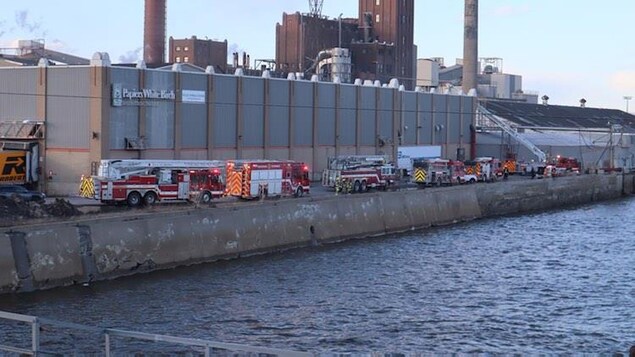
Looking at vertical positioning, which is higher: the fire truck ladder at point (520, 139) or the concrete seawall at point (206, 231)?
the fire truck ladder at point (520, 139)

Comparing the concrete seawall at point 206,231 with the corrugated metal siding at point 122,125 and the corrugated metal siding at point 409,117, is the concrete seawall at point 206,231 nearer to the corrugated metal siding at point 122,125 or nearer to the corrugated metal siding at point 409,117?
the corrugated metal siding at point 122,125

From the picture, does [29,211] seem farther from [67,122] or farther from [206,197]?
[67,122]

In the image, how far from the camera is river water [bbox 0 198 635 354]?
1077 inches

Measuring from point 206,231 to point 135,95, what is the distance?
15429 millimetres

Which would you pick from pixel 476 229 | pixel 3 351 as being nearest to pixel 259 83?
pixel 476 229

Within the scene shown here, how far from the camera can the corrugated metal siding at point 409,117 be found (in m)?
83.4

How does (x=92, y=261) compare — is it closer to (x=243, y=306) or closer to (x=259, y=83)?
(x=243, y=306)

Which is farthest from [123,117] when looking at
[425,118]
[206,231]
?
[425,118]

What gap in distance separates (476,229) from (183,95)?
20.3 m

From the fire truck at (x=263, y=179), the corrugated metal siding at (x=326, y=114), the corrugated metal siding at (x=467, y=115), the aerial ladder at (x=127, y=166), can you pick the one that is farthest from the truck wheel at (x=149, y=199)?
the corrugated metal siding at (x=467, y=115)

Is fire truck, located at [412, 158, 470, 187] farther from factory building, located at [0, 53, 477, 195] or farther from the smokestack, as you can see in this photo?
the smokestack

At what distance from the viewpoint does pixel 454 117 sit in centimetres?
9225

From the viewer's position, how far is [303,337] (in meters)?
27.2

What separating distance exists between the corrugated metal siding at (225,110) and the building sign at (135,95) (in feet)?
14.4
